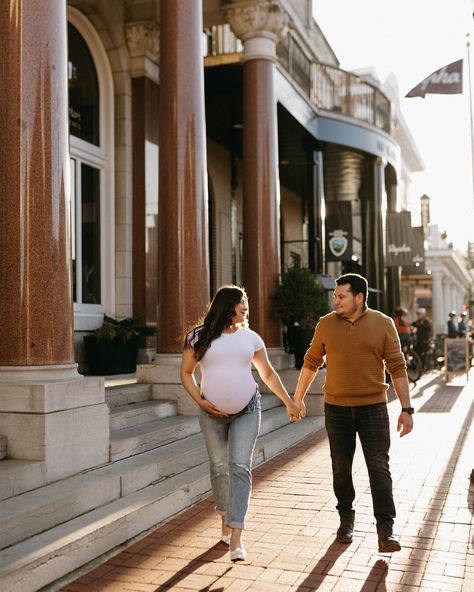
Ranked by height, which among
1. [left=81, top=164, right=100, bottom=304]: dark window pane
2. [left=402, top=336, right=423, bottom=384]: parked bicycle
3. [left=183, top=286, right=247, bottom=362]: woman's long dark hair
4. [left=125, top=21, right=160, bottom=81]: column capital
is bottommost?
[left=402, top=336, right=423, bottom=384]: parked bicycle

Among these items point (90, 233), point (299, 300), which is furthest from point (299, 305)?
point (90, 233)

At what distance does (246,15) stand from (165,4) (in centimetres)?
366

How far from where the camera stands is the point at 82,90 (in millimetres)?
12453

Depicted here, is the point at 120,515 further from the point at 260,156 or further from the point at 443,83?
the point at 443,83

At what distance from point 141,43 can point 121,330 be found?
5.01m

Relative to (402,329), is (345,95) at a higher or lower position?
higher

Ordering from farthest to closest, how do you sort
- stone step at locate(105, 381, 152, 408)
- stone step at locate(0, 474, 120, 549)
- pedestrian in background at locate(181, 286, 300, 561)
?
stone step at locate(105, 381, 152, 408) < pedestrian in background at locate(181, 286, 300, 561) < stone step at locate(0, 474, 120, 549)

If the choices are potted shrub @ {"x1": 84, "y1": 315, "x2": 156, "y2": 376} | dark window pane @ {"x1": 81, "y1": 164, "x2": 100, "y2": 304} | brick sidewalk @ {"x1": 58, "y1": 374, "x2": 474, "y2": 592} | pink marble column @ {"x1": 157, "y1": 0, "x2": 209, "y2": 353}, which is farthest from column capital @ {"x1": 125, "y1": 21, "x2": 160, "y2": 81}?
brick sidewalk @ {"x1": 58, "y1": 374, "x2": 474, "y2": 592}

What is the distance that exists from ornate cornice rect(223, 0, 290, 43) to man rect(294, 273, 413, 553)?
8.50m

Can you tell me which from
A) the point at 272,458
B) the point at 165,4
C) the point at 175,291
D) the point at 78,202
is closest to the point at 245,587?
the point at 272,458

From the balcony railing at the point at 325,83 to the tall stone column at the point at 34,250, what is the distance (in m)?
9.84

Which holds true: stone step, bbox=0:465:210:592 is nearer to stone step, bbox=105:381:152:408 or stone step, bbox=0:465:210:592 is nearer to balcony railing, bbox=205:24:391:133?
stone step, bbox=105:381:152:408

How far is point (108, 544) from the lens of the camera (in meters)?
5.08

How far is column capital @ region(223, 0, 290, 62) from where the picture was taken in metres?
12.5
